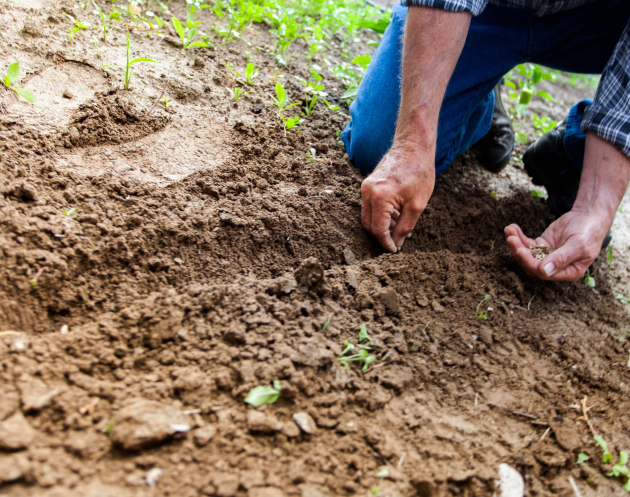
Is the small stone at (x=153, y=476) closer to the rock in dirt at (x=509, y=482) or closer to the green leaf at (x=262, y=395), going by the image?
the green leaf at (x=262, y=395)

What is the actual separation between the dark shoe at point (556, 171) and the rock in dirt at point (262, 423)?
79.8 inches

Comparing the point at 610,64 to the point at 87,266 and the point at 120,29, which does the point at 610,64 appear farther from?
the point at 120,29

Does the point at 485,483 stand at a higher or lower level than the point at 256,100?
lower

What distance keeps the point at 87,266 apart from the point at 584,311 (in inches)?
78.8

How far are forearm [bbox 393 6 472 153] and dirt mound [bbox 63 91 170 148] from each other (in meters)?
1.09

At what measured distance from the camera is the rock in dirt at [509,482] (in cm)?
116

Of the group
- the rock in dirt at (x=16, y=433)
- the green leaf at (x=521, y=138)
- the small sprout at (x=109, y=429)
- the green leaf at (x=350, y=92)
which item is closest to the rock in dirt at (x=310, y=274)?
the small sprout at (x=109, y=429)

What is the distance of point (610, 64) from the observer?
190 cm

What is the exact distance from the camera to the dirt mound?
5.76ft

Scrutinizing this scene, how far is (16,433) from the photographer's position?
3.05 feet

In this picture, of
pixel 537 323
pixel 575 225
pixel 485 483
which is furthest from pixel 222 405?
pixel 575 225

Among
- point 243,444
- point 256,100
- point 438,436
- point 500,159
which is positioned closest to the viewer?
point 243,444

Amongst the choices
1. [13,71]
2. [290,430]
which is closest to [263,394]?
[290,430]

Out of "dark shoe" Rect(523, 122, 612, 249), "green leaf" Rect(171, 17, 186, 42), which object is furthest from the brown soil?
"dark shoe" Rect(523, 122, 612, 249)
